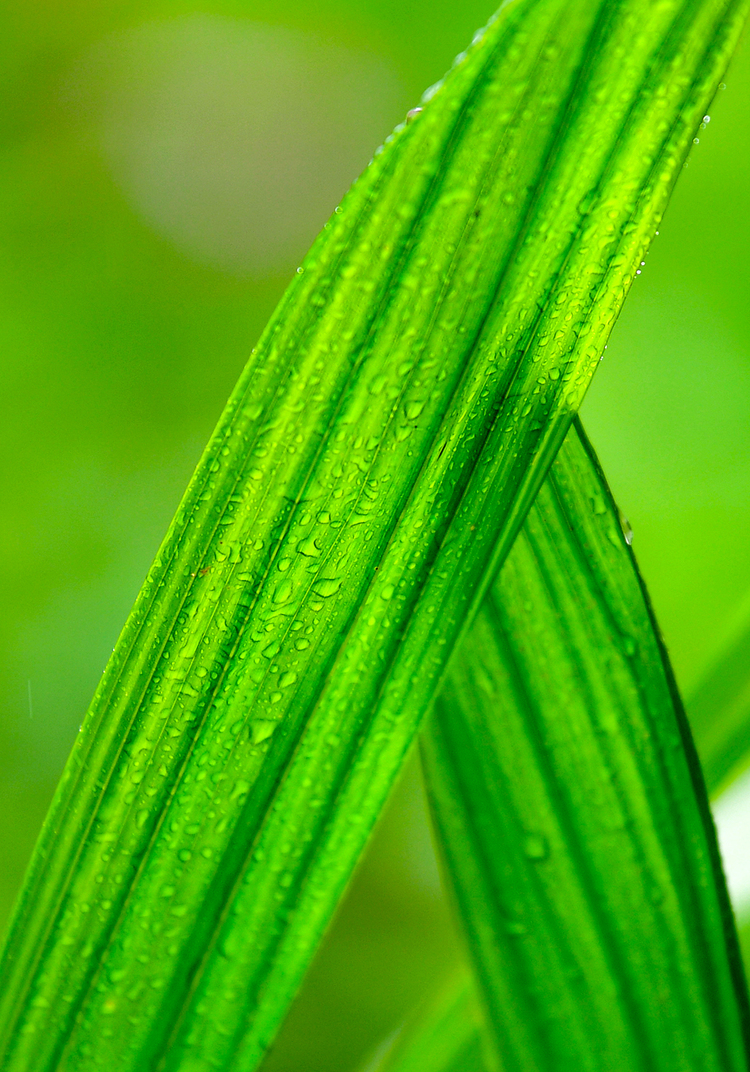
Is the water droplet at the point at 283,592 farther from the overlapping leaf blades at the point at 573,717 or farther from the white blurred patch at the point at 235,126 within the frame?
the white blurred patch at the point at 235,126

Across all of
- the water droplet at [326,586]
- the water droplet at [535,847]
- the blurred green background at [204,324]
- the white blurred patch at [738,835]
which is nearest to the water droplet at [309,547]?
the water droplet at [326,586]

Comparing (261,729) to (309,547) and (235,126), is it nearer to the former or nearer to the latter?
(309,547)

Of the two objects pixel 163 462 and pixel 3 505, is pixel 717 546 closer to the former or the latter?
pixel 163 462

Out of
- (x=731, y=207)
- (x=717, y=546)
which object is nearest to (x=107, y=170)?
(x=731, y=207)

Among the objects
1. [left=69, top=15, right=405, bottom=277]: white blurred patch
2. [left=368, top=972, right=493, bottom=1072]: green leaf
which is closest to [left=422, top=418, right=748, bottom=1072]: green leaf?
[left=368, top=972, right=493, bottom=1072]: green leaf

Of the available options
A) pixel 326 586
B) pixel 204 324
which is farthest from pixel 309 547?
pixel 204 324

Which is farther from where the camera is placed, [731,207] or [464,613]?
[731,207]
